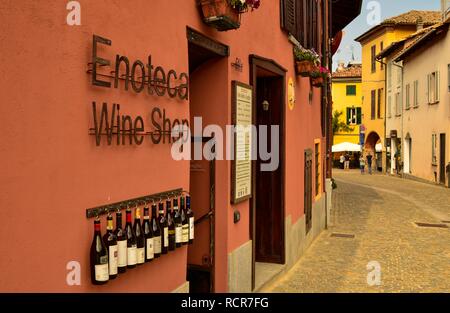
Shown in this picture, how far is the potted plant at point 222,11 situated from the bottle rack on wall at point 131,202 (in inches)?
66.3

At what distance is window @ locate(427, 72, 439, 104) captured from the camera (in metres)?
24.3

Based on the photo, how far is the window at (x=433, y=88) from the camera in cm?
2431

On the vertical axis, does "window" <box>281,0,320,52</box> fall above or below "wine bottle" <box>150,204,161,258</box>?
above

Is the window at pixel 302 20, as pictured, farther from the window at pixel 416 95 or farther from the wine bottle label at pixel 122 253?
the window at pixel 416 95

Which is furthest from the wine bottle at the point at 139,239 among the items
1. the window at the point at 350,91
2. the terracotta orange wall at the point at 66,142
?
the window at the point at 350,91

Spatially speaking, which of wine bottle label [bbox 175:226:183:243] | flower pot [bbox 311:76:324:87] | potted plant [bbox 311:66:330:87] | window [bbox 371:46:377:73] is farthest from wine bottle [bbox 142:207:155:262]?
window [bbox 371:46:377:73]

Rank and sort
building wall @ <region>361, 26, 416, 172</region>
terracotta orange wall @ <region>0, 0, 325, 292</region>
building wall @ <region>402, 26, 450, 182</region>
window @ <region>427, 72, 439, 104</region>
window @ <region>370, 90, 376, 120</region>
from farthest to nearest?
1. window @ <region>370, 90, 376, 120</region>
2. building wall @ <region>361, 26, 416, 172</region>
3. window @ <region>427, 72, 439, 104</region>
4. building wall @ <region>402, 26, 450, 182</region>
5. terracotta orange wall @ <region>0, 0, 325, 292</region>

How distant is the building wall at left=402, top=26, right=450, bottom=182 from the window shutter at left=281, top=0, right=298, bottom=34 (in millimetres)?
17240

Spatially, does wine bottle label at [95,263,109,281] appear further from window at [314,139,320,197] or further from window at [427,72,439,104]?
window at [427,72,439,104]
